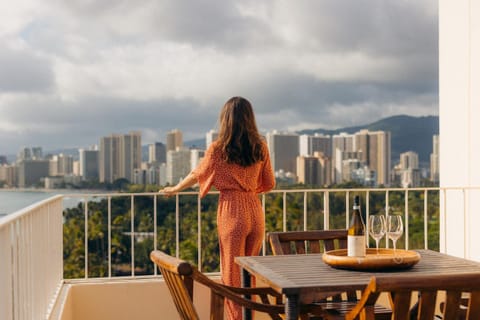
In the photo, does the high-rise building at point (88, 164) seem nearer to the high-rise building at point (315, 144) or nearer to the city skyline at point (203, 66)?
the city skyline at point (203, 66)

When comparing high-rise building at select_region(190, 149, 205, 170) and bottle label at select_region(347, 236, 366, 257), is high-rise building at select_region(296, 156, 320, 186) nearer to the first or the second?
high-rise building at select_region(190, 149, 205, 170)

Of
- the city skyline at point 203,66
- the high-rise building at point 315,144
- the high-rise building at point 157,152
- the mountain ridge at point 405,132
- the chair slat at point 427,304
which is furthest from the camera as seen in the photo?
the city skyline at point 203,66

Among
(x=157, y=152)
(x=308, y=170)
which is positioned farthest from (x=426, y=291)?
(x=157, y=152)

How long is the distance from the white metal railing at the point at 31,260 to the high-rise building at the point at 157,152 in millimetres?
21977

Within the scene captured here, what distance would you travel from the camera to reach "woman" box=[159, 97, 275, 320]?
14.6 ft

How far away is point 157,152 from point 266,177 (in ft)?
75.8

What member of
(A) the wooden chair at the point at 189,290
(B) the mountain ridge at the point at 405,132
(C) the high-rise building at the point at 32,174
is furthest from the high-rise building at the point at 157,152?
(A) the wooden chair at the point at 189,290

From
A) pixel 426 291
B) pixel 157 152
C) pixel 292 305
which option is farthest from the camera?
pixel 157 152

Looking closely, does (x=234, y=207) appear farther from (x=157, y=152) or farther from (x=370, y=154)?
(x=157, y=152)

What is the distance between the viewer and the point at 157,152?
27562mm

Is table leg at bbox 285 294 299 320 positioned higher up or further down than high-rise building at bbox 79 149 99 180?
further down

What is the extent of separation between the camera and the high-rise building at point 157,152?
27000 millimetres

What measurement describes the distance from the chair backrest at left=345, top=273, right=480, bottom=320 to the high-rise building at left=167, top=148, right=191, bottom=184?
24.1m

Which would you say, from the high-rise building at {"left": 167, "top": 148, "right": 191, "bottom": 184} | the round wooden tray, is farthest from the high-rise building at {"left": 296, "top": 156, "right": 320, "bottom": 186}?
the round wooden tray
